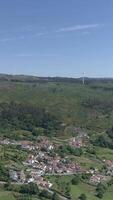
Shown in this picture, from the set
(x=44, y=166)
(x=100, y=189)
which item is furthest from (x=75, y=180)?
(x=44, y=166)

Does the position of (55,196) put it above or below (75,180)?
above

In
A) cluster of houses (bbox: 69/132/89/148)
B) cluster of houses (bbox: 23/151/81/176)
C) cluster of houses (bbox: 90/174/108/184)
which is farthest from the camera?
cluster of houses (bbox: 69/132/89/148)

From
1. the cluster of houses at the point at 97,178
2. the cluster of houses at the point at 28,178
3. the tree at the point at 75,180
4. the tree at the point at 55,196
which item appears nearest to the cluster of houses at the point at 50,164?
the cluster of houses at the point at 28,178

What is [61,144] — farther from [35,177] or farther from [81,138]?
[35,177]

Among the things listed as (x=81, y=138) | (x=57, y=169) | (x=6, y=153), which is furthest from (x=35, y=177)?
(x=81, y=138)

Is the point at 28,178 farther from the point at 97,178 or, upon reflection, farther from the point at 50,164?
the point at 97,178

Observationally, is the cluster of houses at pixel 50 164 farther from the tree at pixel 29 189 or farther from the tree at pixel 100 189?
the tree at pixel 29 189

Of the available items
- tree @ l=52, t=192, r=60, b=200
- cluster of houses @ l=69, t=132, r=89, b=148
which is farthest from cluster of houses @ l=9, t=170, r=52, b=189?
cluster of houses @ l=69, t=132, r=89, b=148

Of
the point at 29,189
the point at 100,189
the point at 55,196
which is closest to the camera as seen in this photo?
the point at 55,196

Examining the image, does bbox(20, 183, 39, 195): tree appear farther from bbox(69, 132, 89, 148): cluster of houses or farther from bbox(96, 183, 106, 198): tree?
bbox(69, 132, 89, 148): cluster of houses

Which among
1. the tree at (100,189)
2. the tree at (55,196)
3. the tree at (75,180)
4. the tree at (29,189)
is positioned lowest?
Result: the tree at (100,189)

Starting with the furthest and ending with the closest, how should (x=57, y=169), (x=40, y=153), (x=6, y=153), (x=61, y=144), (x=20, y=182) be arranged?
(x=61, y=144) < (x=40, y=153) < (x=6, y=153) < (x=57, y=169) < (x=20, y=182)
